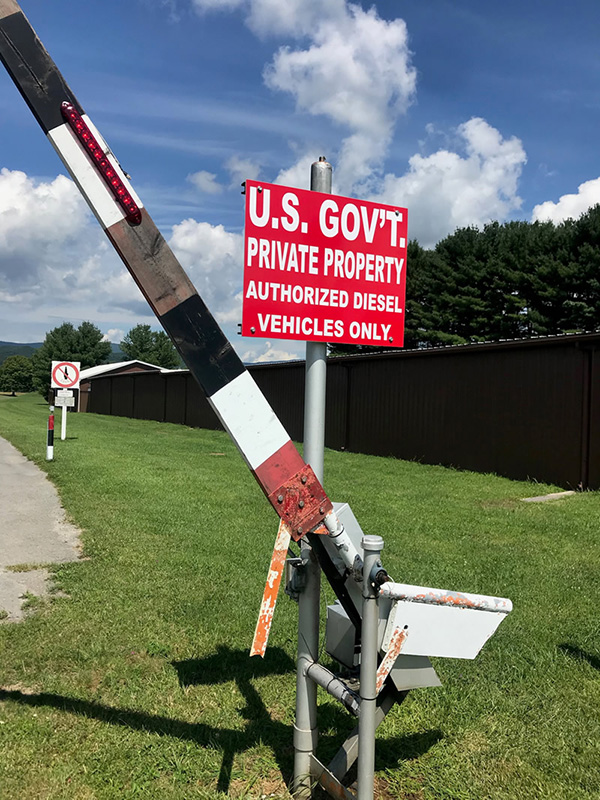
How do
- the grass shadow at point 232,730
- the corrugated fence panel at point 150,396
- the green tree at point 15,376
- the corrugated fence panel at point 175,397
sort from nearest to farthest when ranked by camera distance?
the grass shadow at point 232,730 → the corrugated fence panel at point 175,397 → the corrugated fence panel at point 150,396 → the green tree at point 15,376

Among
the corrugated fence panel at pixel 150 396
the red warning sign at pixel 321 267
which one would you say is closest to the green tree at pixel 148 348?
the corrugated fence panel at pixel 150 396

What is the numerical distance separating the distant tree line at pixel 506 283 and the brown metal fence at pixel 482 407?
21214 mm

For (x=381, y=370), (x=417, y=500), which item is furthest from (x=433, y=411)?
(x=417, y=500)

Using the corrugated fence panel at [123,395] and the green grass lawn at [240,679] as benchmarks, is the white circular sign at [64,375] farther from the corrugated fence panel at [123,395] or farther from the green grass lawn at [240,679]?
the corrugated fence panel at [123,395]

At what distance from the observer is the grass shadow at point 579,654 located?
409 cm

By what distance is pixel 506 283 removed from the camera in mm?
41406

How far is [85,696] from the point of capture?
3656mm

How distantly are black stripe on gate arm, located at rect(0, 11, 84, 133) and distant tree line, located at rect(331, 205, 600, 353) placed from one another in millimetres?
36489

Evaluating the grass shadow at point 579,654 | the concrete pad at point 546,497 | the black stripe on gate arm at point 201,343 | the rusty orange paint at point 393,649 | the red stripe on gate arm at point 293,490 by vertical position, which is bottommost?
the grass shadow at point 579,654

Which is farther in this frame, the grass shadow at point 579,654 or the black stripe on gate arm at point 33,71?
the grass shadow at point 579,654

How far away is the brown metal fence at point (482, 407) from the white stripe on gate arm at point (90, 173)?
10857mm

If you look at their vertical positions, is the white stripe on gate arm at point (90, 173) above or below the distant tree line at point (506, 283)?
below

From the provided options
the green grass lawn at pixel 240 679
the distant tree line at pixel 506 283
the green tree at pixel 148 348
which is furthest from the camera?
the green tree at pixel 148 348

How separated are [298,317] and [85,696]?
246 centimetres
